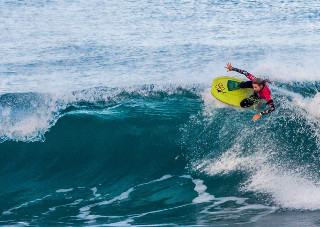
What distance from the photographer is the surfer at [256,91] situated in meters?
8.95

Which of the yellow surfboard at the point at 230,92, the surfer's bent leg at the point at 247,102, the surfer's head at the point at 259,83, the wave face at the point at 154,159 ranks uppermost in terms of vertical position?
the surfer's head at the point at 259,83

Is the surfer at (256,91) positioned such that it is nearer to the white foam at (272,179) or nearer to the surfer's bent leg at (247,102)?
the surfer's bent leg at (247,102)

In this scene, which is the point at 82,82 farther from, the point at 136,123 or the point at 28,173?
the point at 28,173

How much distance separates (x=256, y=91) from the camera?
944cm

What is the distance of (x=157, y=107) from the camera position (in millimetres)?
11617

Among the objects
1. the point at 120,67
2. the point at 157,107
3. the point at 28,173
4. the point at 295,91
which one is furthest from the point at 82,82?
the point at 295,91

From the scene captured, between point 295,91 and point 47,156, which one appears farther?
point 295,91

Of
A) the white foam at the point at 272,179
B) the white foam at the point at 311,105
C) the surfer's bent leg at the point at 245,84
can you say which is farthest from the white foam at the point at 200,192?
the white foam at the point at 311,105

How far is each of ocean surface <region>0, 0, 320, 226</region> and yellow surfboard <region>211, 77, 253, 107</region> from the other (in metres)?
0.48

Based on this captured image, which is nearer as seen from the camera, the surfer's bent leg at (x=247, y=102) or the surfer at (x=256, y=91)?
the surfer at (x=256, y=91)

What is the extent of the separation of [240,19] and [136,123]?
11.7m

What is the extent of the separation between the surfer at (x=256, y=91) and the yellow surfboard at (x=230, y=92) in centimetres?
15

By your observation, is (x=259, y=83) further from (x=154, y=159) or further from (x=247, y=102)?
(x=154, y=159)

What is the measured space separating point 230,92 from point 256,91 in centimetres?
123
